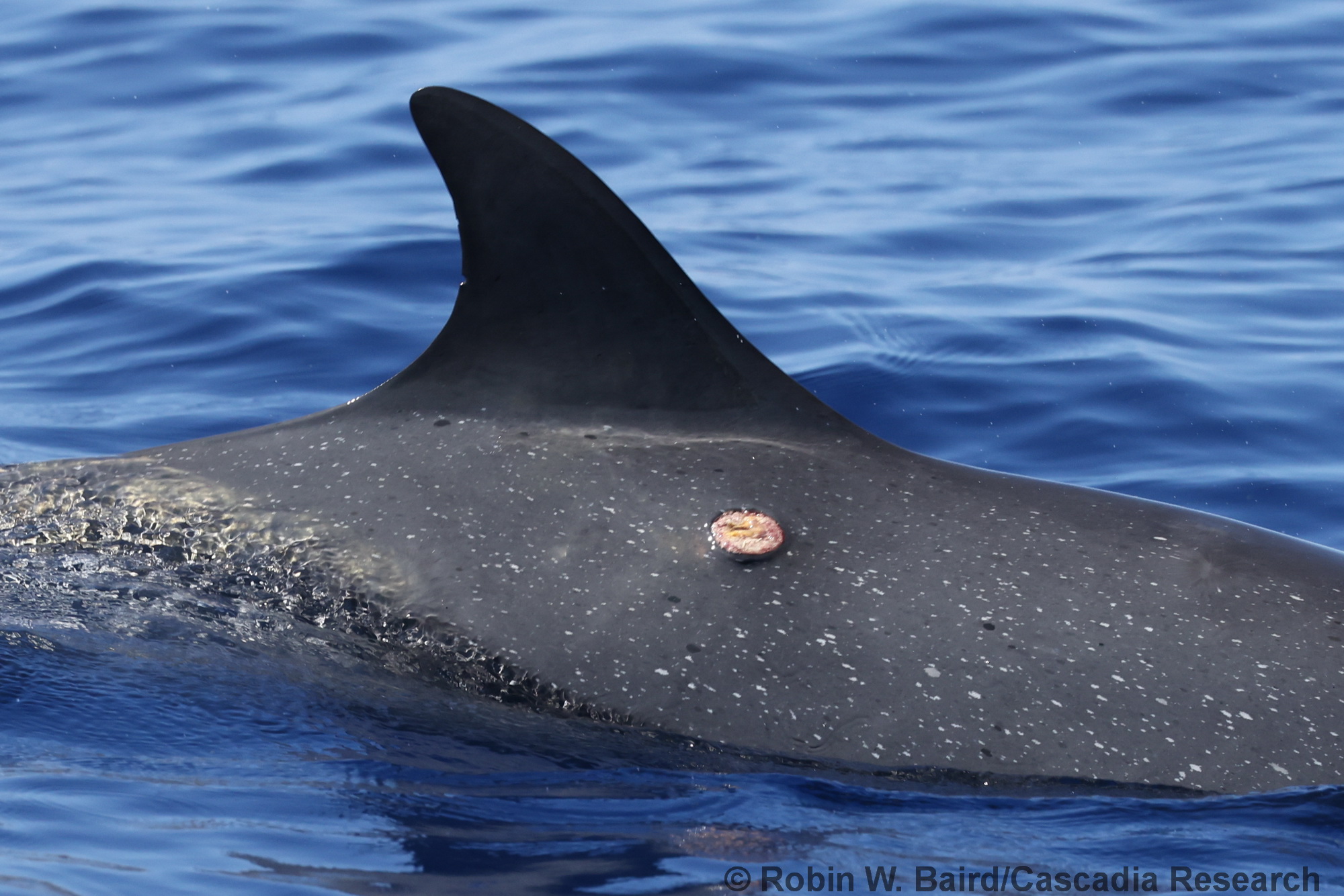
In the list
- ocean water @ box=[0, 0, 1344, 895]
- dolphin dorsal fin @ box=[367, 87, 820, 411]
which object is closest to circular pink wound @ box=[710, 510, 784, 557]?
dolphin dorsal fin @ box=[367, 87, 820, 411]

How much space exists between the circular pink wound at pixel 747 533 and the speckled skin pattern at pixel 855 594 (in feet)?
0.13

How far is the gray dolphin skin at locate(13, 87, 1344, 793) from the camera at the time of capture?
160 inches

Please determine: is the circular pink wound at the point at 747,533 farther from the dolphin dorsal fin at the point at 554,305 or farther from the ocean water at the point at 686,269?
the ocean water at the point at 686,269

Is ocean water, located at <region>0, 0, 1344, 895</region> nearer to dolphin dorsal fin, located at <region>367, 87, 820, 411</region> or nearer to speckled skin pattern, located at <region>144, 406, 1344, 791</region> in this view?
speckled skin pattern, located at <region>144, 406, 1344, 791</region>

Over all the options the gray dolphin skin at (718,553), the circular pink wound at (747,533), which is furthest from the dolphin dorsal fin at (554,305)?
the circular pink wound at (747,533)

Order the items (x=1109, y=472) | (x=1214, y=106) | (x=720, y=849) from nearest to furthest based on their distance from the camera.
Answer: (x=720, y=849) → (x=1109, y=472) → (x=1214, y=106)

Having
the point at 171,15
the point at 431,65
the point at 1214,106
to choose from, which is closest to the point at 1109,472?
the point at 1214,106

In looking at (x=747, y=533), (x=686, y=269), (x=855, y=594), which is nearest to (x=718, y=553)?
(x=747, y=533)

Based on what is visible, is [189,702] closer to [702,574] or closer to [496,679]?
[496,679]

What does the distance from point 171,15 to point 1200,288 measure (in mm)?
12749

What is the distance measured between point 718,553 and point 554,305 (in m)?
0.92

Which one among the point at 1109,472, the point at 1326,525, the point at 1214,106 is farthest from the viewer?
the point at 1214,106

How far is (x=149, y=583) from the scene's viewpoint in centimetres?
472

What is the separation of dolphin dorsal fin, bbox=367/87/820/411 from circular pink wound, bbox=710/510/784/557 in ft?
1.43
